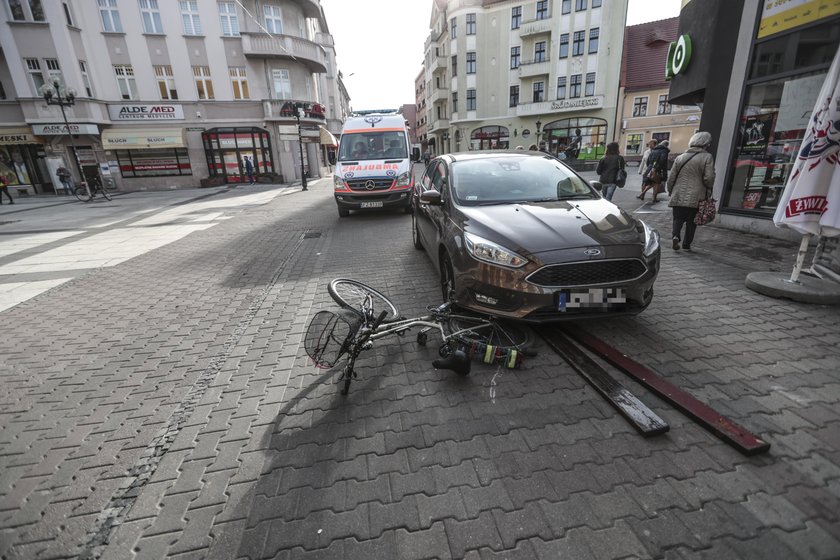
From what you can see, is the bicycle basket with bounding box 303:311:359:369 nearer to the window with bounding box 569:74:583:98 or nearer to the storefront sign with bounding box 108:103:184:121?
the storefront sign with bounding box 108:103:184:121

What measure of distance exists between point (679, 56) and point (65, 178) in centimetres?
2952

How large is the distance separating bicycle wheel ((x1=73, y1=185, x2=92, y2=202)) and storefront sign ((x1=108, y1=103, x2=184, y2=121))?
201 inches

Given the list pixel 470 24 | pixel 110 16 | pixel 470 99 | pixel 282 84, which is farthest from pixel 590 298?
pixel 470 24

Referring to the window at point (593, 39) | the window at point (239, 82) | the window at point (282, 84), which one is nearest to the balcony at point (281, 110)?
the window at point (282, 84)

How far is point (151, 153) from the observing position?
25.4m

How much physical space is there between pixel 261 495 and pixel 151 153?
2997cm

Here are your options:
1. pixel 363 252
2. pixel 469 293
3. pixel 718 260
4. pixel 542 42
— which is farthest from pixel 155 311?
pixel 542 42

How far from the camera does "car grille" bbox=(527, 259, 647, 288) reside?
3.30m

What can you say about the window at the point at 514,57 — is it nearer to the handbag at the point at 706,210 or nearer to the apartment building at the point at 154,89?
Result: the apartment building at the point at 154,89

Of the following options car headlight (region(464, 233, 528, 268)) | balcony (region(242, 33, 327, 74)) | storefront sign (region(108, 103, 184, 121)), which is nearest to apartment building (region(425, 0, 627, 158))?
balcony (region(242, 33, 327, 74))

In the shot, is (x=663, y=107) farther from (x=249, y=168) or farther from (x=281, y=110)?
(x=249, y=168)

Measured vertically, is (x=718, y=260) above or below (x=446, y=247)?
below

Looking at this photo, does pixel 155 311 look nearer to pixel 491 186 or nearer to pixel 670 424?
pixel 491 186

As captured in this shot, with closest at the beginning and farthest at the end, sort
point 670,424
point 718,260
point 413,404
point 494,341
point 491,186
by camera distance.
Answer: point 670,424 → point 413,404 → point 494,341 → point 491,186 → point 718,260
